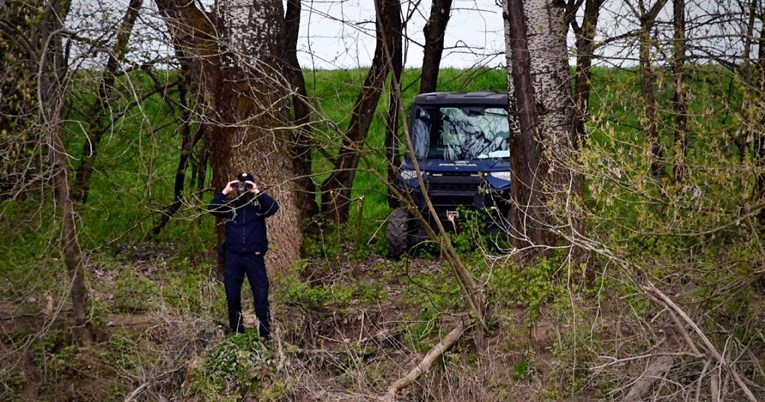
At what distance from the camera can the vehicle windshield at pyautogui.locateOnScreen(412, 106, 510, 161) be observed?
675 inches

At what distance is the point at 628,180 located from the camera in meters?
9.90

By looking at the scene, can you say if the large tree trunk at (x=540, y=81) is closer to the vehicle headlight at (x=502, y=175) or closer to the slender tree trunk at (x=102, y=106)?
the vehicle headlight at (x=502, y=175)

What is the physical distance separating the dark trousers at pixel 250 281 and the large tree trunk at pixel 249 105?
206 centimetres

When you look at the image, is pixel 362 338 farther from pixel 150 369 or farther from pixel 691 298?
pixel 691 298

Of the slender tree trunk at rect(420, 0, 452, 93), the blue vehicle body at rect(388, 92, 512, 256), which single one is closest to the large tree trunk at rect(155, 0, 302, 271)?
the blue vehicle body at rect(388, 92, 512, 256)

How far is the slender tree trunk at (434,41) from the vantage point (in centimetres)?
1927

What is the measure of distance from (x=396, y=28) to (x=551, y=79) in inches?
181

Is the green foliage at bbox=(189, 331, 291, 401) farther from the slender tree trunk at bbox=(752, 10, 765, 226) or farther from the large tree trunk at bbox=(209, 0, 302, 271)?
the slender tree trunk at bbox=(752, 10, 765, 226)

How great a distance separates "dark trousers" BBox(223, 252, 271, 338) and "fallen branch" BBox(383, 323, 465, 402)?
1.32 m

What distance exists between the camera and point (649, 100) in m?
11.2

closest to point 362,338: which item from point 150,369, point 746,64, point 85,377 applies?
point 150,369

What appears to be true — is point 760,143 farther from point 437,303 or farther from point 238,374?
point 238,374

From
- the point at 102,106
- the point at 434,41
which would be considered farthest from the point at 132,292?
the point at 434,41

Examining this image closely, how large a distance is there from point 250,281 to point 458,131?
19.9ft
